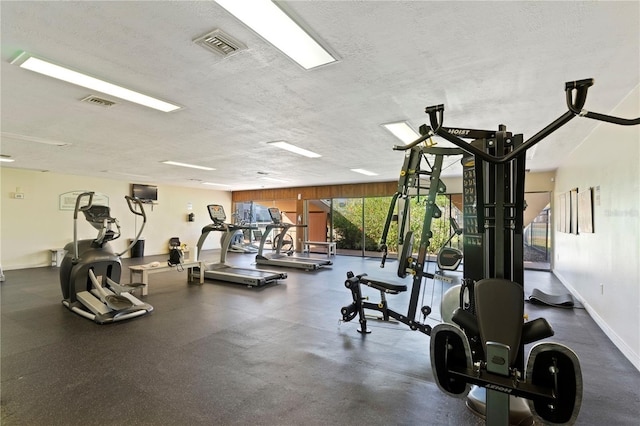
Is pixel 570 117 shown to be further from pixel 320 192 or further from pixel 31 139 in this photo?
pixel 320 192

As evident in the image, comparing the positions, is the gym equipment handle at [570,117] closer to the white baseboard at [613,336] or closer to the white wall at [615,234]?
the white wall at [615,234]

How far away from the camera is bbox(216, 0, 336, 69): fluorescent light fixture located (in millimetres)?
1753

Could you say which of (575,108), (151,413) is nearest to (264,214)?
(151,413)

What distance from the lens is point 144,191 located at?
10.5 m

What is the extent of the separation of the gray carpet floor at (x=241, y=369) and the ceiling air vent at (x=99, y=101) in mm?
2492

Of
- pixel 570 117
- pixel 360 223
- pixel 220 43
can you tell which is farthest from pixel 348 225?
pixel 570 117

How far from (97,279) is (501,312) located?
505 centimetres

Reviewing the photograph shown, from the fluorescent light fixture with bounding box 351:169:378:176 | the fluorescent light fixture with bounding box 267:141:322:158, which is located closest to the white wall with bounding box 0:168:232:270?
the fluorescent light fixture with bounding box 267:141:322:158

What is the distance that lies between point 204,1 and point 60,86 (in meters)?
2.06

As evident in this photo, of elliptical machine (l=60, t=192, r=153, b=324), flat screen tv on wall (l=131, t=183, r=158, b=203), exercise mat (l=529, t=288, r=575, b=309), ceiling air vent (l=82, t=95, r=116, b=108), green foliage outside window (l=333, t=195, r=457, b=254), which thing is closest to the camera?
ceiling air vent (l=82, t=95, r=116, b=108)

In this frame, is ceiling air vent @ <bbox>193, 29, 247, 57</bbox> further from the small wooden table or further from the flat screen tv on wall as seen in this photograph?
the flat screen tv on wall

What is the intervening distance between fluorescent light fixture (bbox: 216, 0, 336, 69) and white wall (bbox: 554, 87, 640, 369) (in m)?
2.84

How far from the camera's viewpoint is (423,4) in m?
1.72

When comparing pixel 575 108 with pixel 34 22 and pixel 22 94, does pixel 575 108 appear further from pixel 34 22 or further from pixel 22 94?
pixel 22 94
